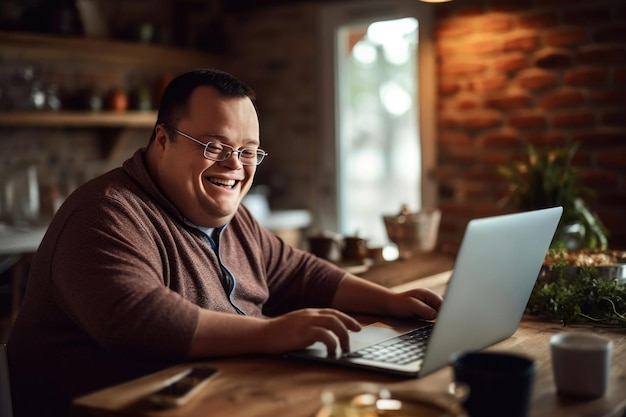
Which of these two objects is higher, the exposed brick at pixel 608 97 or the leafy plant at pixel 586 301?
the exposed brick at pixel 608 97

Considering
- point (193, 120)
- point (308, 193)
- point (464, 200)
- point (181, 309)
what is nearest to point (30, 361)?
point (181, 309)

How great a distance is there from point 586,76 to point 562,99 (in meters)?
0.17

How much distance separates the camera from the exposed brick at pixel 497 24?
14.1 ft

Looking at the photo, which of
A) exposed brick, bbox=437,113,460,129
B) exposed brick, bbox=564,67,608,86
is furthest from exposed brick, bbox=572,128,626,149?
exposed brick, bbox=437,113,460,129

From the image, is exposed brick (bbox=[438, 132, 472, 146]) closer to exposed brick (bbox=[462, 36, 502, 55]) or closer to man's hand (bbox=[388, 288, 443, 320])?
exposed brick (bbox=[462, 36, 502, 55])

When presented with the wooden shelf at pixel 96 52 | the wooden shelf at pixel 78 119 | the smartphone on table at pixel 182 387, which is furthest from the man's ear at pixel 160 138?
the wooden shelf at pixel 96 52

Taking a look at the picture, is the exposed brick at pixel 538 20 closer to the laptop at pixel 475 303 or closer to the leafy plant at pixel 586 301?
the leafy plant at pixel 586 301

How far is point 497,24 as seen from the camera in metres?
4.36

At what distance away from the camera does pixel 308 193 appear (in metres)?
5.29

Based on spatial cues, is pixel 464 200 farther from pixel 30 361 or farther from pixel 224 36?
pixel 30 361

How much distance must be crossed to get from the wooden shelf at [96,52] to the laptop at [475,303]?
11.3ft

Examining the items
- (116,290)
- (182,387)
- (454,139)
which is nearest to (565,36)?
(454,139)

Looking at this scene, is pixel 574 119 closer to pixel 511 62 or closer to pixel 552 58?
pixel 552 58

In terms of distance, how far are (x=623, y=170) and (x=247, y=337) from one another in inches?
123
